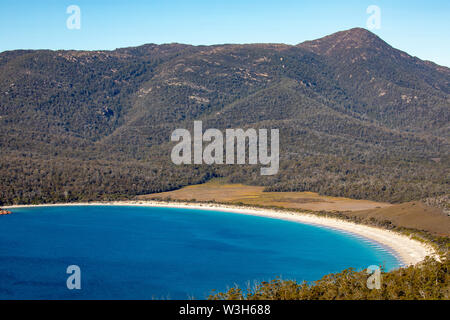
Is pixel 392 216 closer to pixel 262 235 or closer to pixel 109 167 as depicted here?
pixel 262 235

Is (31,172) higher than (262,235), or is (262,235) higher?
(31,172)

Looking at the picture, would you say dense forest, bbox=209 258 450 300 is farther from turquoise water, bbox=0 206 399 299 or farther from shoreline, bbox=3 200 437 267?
shoreline, bbox=3 200 437 267

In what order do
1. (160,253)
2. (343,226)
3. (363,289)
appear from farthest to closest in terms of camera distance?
(343,226) < (160,253) < (363,289)

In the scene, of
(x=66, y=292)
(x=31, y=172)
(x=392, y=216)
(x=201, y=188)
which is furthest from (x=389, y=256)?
(x=31, y=172)

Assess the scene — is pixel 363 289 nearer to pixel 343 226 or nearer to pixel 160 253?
pixel 160 253

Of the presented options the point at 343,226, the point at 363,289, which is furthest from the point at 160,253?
the point at 363,289

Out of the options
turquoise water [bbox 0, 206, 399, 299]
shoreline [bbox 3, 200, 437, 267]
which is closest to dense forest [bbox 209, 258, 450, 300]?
turquoise water [bbox 0, 206, 399, 299]
